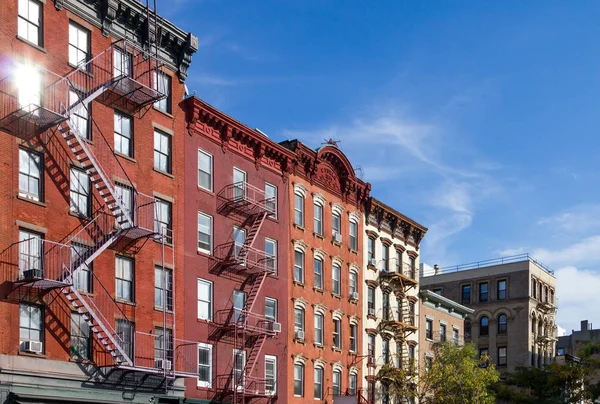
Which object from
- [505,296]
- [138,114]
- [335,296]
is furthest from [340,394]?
[505,296]

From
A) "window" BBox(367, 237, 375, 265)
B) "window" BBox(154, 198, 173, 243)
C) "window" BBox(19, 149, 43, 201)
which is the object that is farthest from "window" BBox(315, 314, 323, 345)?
"window" BBox(19, 149, 43, 201)

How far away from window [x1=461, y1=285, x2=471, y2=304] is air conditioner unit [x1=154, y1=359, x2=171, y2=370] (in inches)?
2175

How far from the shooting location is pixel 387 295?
188ft

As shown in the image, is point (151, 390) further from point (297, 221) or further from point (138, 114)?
point (297, 221)

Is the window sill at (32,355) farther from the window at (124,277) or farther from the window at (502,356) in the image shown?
the window at (502,356)

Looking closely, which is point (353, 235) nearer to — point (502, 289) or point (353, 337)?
point (353, 337)

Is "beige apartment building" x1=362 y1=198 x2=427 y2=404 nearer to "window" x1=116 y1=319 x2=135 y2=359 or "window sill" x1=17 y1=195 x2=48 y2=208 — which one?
"window" x1=116 y1=319 x2=135 y2=359

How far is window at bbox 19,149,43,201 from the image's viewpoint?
1261 inches

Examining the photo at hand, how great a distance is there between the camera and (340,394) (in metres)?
50.8

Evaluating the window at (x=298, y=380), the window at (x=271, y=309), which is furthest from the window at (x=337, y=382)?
the window at (x=271, y=309)

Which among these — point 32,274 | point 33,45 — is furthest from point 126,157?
point 32,274

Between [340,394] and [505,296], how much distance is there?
127 ft

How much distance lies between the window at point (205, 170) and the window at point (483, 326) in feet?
167

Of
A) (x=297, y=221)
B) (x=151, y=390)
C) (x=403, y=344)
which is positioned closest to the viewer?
(x=151, y=390)
